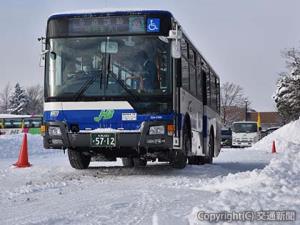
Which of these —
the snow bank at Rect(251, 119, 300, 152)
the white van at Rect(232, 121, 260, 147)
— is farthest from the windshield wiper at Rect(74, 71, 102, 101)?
the white van at Rect(232, 121, 260, 147)

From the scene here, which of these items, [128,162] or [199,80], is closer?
[199,80]

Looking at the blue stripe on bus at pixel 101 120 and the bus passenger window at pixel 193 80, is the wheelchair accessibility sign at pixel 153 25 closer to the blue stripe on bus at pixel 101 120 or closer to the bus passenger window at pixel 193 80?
the blue stripe on bus at pixel 101 120

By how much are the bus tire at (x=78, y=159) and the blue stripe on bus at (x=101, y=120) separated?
1978 millimetres

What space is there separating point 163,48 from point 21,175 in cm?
428

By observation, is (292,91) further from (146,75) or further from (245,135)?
(146,75)

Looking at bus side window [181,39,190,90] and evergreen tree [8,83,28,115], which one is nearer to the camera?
bus side window [181,39,190,90]

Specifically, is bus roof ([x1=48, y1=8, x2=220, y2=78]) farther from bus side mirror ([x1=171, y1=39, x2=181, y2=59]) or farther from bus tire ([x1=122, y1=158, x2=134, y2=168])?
bus tire ([x1=122, y1=158, x2=134, y2=168])

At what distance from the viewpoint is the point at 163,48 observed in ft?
39.4

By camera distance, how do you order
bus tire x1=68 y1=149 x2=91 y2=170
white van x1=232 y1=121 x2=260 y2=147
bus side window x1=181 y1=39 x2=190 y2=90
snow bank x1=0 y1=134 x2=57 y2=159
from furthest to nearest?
white van x1=232 y1=121 x2=260 y2=147, snow bank x1=0 y1=134 x2=57 y2=159, bus tire x1=68 y1=149 x2=91 y2=170, bus side window x1=181 y1=39 x2=190 y2=90

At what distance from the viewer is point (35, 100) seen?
419 ft

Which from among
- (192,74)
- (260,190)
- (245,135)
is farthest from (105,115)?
(245,135)

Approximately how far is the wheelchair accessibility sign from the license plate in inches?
92.9

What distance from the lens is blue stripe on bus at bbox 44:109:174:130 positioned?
1176 centimetres

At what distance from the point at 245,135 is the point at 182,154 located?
32.7 metres
